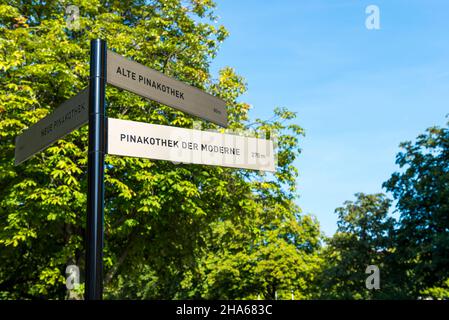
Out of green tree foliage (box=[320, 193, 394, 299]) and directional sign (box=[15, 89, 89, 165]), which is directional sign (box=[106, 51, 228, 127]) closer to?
directional sign (box=[15, 89, 89, 165])

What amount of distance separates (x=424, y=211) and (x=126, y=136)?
28.8m

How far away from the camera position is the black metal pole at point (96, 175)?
436 cm

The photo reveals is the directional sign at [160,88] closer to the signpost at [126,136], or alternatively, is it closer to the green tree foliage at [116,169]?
the signpost at [126,136]

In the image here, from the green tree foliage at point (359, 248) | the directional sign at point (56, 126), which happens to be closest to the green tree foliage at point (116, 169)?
the directional sign at point (56, 126)

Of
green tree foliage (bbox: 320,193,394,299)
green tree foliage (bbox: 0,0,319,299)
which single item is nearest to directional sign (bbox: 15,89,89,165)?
green tree foliage (bbox: 0,0,319,299)

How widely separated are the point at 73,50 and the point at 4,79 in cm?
209

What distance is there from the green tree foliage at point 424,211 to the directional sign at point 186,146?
81.2 feet

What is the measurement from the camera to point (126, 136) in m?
4.63

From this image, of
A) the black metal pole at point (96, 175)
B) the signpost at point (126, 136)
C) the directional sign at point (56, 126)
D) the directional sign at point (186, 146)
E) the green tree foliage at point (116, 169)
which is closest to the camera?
the black metal pole at point (96, 175)

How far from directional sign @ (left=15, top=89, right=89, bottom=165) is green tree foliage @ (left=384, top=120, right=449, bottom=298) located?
83.5 ft

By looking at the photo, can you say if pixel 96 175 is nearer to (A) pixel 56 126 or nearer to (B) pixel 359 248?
(A) pixel 56 126

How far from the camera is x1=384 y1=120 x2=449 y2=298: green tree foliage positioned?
28.6 m

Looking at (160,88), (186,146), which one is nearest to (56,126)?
(160,88)

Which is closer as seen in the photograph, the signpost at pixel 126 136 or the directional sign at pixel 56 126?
the signpost at pixel 126 136
